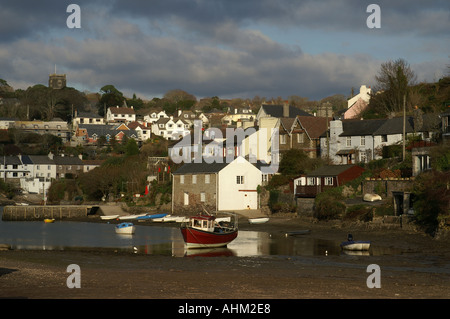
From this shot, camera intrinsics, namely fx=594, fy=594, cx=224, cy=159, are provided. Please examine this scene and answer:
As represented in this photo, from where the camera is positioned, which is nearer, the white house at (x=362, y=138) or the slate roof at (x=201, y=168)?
the white house at (x=362, y=138)

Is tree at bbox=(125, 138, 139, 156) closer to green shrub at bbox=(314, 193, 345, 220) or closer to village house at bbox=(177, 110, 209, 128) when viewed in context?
village house at bbox=(177, 110, 209, 128)

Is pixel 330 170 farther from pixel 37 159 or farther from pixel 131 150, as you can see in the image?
pixel 37 159

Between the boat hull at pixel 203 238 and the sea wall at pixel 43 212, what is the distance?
42195mm

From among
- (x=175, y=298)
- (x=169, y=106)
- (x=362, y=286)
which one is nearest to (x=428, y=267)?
(x=362, y=286)

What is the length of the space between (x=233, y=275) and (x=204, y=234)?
45.0ft

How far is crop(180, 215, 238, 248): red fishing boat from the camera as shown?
4178 centimetres

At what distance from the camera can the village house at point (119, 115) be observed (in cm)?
17300

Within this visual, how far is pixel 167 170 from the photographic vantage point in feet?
275

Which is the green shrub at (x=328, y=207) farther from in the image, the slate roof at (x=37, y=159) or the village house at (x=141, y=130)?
the village house at (x=141, y=130)

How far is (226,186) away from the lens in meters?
68.1

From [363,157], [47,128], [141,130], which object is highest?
[47,128]

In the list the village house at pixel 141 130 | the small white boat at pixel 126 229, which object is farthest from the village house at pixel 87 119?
the small white boat at pixel 126 229

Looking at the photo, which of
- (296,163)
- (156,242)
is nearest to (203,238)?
(156,242)
